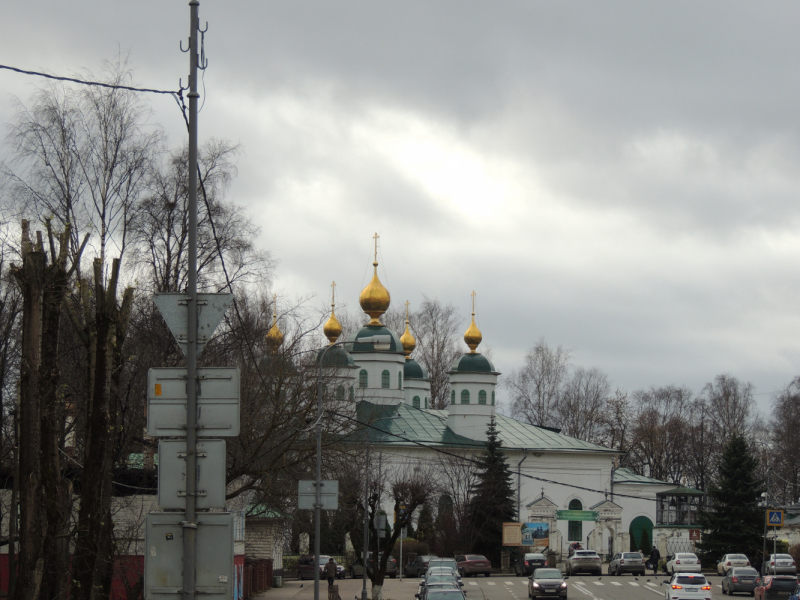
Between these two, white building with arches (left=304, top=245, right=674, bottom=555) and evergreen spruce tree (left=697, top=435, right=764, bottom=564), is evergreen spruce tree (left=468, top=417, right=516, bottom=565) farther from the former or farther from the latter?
evergreen spruce tree (left=697, top=435, right=764, bottom=564)

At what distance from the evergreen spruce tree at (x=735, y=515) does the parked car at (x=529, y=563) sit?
29.8 ft

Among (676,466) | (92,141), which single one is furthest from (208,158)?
(676,466)

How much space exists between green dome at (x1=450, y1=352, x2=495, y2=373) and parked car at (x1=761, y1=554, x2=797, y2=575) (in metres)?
30.6

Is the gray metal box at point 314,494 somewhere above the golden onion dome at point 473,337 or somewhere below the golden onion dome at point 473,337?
below

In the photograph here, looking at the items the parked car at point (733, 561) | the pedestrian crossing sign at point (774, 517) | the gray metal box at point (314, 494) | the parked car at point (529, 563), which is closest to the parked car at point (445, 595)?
the gray metal box at point (314, 494)

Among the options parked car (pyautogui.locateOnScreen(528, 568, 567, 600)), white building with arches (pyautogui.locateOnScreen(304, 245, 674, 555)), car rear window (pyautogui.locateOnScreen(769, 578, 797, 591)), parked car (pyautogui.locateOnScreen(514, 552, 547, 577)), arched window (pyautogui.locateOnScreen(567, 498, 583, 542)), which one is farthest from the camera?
white building with arches (pyautogui.locateOnScreen(304, 245, 674, 555))

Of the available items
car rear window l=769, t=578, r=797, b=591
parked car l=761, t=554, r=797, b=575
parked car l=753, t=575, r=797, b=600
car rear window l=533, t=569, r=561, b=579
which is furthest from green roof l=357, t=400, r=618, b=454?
car rear window l=769, t=578, r=797, b=591

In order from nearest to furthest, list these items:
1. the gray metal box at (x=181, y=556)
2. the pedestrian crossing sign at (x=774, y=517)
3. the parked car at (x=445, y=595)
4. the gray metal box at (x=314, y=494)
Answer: the gray metal box at (x=181, y=556)
the gray metal box at (x=314, y=494)
the parked car at (x=445, y=595)
the pedestrian crossing sign at (x=774, y=517)

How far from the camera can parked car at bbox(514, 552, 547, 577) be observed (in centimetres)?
5000

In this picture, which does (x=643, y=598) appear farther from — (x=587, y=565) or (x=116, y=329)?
(x=116, y=329)

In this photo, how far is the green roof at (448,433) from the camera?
228ft

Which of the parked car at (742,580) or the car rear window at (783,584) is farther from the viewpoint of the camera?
the parked car at (742,580)

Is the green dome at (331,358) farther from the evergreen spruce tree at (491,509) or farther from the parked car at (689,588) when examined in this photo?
the evergreen spruce tree at (491,509)

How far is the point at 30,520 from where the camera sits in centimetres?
1686
